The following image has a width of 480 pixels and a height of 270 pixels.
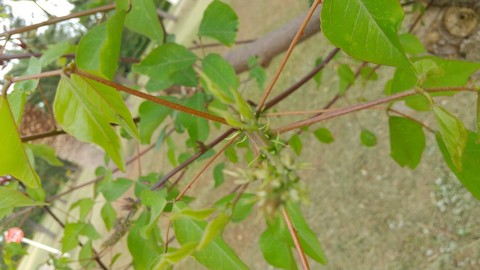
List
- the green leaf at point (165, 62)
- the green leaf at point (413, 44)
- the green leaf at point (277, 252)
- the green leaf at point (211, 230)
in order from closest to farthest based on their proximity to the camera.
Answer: the green leaf at point (211, 230), the green leaf at point (277, 252), the green leaf at point (165, 62), the green leaf at point (413, 44)

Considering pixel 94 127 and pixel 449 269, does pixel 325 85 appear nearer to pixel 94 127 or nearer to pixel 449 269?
pixel 449 269

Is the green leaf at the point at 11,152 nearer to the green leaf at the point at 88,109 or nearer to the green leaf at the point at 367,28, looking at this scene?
the green leaf at the point at 88,109

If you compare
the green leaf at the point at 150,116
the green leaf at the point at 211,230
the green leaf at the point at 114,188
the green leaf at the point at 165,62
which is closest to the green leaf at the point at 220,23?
the green leaf at the point at 165,62

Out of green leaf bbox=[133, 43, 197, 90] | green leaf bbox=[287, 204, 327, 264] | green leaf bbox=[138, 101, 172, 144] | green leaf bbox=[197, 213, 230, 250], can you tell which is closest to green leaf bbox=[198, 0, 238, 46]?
green leaf bbox=[133, 43, 197, 90]

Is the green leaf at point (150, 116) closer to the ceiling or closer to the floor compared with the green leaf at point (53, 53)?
closer to the floor

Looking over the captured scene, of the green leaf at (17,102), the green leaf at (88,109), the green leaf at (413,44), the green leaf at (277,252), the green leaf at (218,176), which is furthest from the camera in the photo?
the green leaf at (218,176)

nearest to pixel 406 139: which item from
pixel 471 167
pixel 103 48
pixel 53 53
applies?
pixel 471 167
